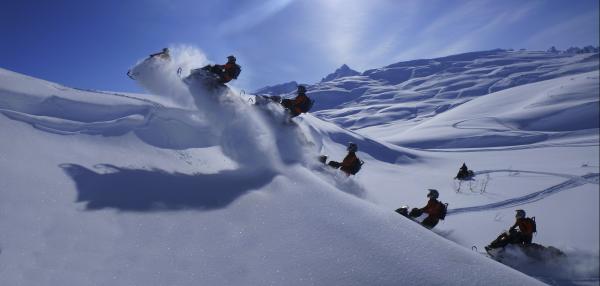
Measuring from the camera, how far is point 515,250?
826 centimetres

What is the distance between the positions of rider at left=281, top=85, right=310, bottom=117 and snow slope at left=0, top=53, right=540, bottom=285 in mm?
4277

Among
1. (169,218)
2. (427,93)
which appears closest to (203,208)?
(169,218)

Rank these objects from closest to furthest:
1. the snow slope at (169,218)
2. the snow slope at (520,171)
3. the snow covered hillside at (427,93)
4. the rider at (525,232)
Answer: the snow slope at (169,218) → the snow slope at (520,171) → the rider at (525,232) → the snow covered hillside at (427,93)

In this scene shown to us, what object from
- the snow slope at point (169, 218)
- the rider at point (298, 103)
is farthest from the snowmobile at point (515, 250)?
the rider at point (298, 103)

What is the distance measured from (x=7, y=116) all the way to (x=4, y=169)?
2268 millimetres

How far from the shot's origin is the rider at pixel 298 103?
45.6 ft

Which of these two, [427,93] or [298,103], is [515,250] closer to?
[298,103]

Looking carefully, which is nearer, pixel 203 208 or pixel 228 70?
pixel 203 208

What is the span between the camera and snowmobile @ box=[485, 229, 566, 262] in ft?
25.9

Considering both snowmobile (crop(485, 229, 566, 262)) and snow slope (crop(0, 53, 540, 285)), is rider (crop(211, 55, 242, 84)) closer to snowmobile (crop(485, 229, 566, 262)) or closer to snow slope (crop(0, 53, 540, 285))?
snow slope (crop(0, 53, 540, 285))

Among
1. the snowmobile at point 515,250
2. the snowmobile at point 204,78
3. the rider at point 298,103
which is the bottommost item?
the snowmobile at point 515,250

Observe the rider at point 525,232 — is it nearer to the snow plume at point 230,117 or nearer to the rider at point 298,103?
the snow plume at point 230,117

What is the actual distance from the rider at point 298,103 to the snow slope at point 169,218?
428 cm

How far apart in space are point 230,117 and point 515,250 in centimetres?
775
